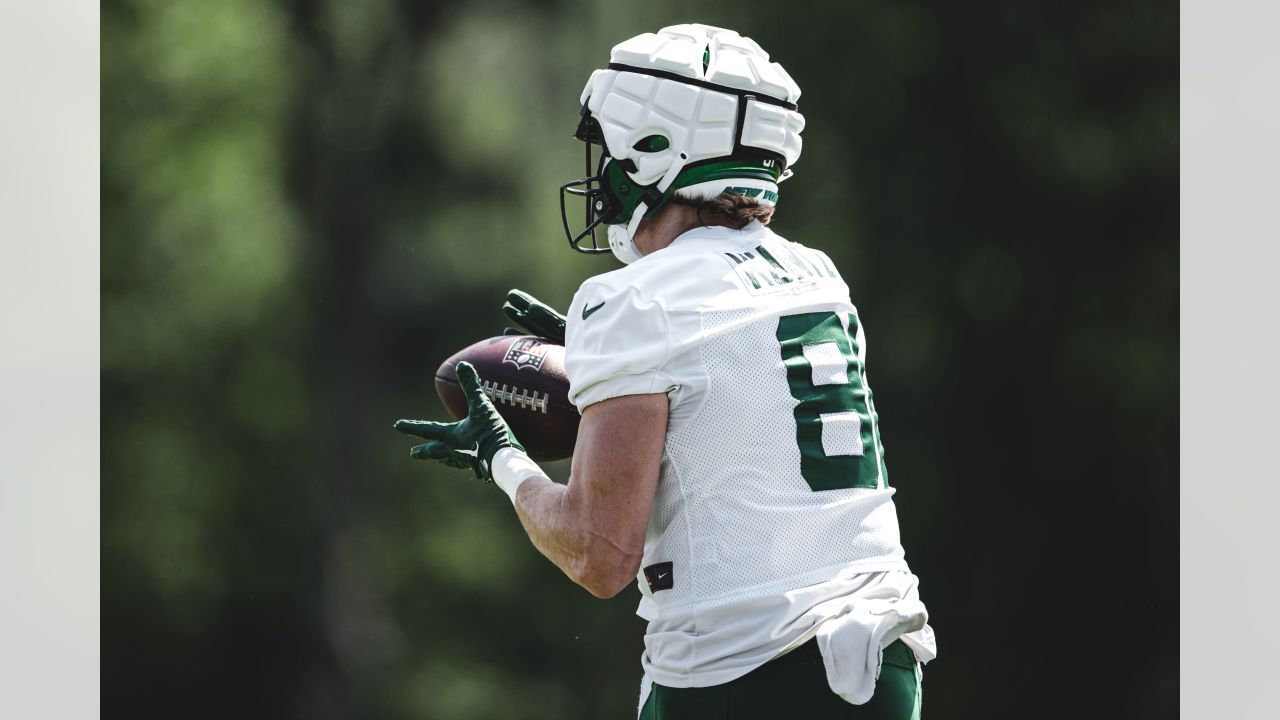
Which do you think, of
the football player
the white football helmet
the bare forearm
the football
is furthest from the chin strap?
the bare forearm

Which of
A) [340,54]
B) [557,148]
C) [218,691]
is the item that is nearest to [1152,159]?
[557,148]

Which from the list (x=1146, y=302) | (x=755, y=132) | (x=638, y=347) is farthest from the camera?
(x=1146, y=302)

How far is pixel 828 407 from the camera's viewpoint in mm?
1949

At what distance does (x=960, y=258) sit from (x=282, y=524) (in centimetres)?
328

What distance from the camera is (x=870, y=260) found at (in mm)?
6301

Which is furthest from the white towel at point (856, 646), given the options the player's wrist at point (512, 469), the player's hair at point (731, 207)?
the player's hair at point (731, 207)

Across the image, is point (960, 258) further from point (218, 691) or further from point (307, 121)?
point (218, 691)

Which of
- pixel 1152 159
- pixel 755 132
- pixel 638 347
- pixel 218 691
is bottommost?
pixel 218 691

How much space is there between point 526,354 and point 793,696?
35.1 inches

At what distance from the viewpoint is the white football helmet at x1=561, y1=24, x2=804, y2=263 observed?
2156 mm

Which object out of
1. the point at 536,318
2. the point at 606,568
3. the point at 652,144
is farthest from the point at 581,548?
the point at 536,318

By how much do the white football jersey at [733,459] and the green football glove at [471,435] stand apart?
1.15 feet

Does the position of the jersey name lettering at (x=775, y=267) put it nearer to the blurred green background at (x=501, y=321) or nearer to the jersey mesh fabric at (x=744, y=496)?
the jersey mesh fabric at (x=744, y=496)

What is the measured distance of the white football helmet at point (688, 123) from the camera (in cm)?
216
